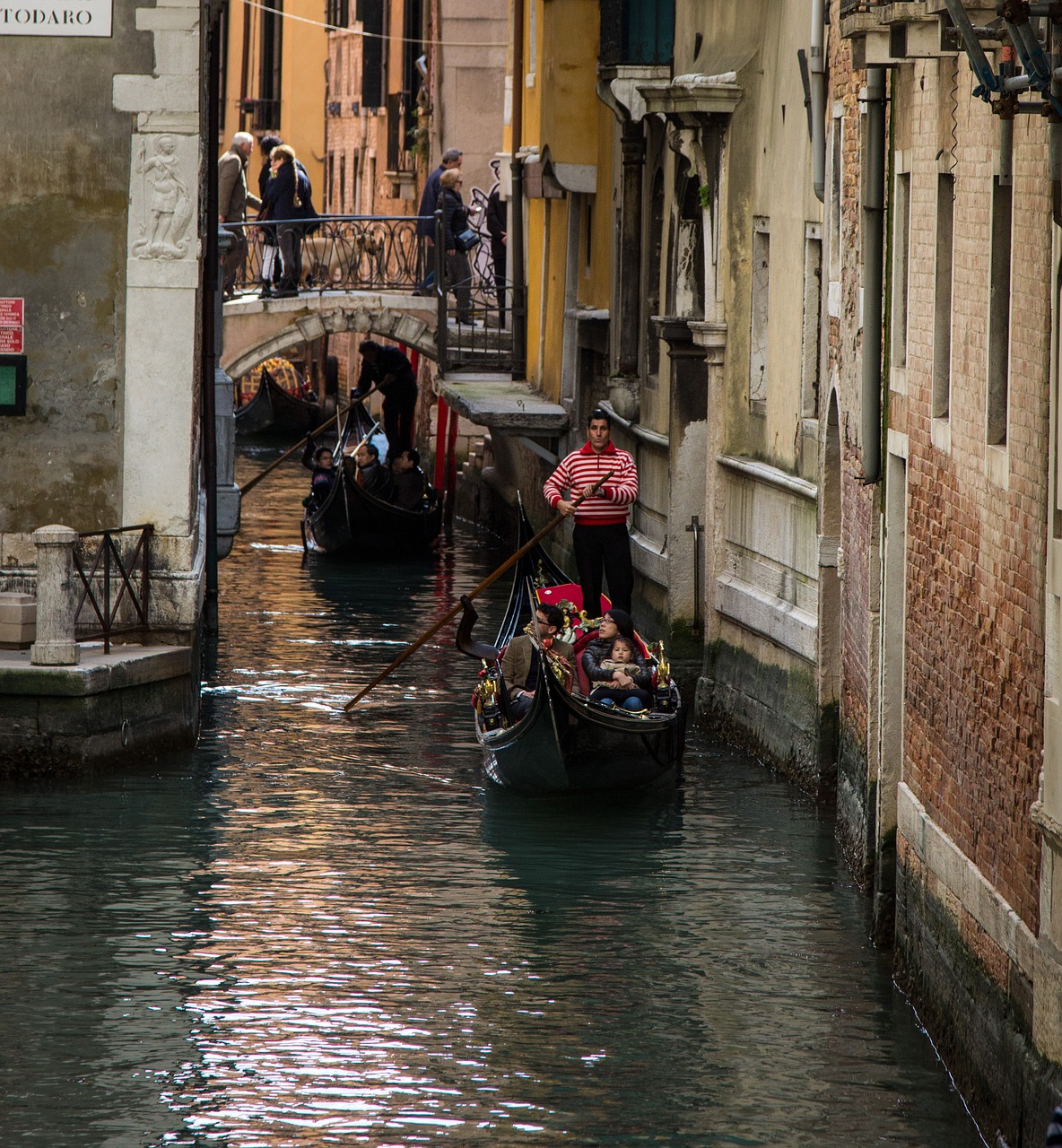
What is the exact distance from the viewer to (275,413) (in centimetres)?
2844

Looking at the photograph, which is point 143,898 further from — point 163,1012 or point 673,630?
point 673,630

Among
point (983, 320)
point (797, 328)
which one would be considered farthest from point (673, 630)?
point (983, 320)

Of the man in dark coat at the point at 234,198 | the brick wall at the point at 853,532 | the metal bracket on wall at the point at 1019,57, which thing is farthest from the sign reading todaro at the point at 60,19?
the man in dark coat at the point at 234,198

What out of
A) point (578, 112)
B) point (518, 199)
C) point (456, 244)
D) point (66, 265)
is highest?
point (578, 112)

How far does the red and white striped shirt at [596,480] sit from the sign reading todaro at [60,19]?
3.35m

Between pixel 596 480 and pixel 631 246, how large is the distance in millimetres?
2256

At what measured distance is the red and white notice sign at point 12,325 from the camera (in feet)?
31.7

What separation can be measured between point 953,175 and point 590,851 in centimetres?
333

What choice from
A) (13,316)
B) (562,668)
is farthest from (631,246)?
(13,316)

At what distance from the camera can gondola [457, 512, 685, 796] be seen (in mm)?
9531

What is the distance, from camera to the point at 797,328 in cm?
1021

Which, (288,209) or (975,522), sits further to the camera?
(288,209)

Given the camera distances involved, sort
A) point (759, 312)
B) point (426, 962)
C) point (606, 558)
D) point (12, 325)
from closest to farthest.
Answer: point (426, 962) → point (12, 325) → point (759, 312) → point (606, 558)

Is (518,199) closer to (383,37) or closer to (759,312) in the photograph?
(759,312)
